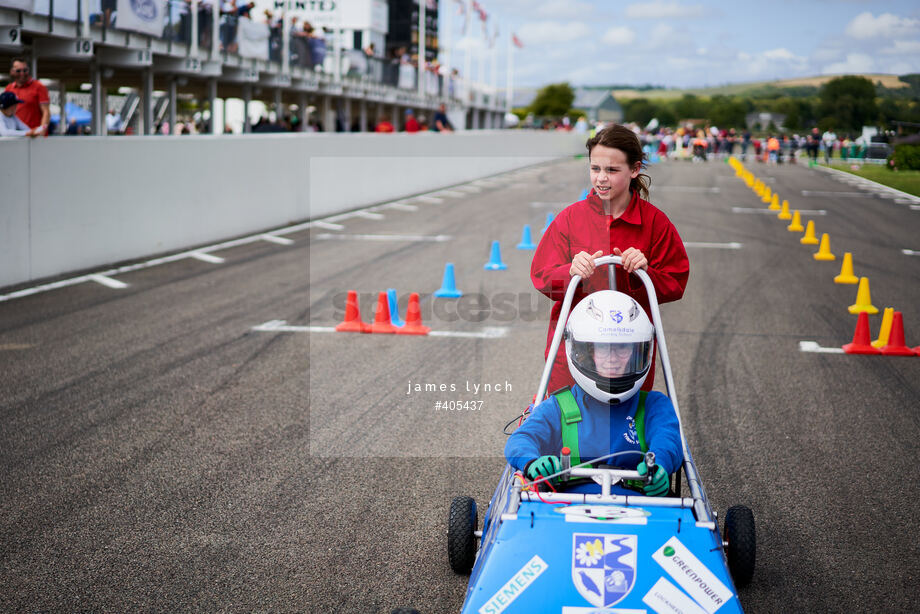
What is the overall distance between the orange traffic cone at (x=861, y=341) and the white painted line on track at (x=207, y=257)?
28.6 ft

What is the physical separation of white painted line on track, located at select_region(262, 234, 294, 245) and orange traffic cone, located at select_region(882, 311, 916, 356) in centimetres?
1013

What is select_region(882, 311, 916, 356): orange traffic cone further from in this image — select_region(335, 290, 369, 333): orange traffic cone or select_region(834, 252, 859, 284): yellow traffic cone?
select_region(335, 290, 369, 333): orange traffic cone

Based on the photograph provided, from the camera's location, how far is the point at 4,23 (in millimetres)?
15562

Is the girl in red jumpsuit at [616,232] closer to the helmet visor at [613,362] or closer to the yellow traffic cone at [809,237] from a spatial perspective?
the helmet visor at [613,362]

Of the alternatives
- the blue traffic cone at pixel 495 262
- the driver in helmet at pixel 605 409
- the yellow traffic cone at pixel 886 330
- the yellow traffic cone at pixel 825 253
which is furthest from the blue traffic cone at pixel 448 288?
the driver in helmet at pixel 605 409

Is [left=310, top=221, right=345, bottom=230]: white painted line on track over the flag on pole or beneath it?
beneath

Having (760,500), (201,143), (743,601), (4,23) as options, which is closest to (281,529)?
(743,601)

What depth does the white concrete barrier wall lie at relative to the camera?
1169 cm

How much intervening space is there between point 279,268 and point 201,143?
3.49 m

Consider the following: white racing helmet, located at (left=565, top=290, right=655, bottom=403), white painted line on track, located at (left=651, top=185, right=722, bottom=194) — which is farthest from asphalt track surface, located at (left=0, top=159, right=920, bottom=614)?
white painted line on track, located at (left=651, top=185, right=722, bottom=194)

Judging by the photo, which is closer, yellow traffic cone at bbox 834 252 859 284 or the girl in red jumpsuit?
the girl in red jumpsuit

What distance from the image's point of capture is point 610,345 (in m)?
3.73

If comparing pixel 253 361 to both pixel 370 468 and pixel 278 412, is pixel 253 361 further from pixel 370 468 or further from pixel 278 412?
pixel 370 468

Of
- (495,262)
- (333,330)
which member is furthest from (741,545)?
(495,262)
